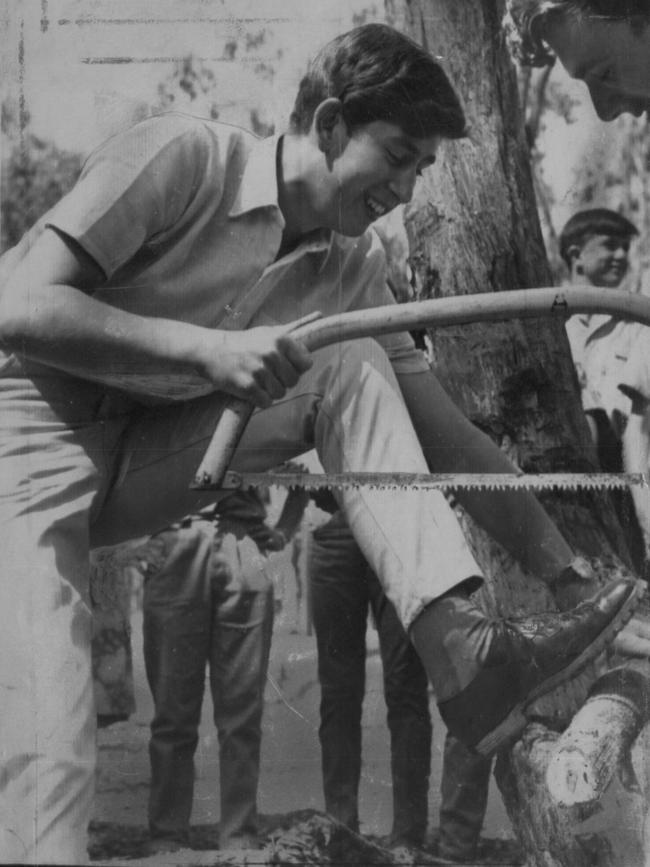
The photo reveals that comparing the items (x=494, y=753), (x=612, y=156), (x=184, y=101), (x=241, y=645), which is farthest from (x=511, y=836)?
(x=184, y=101)

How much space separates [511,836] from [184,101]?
2454 millimetres

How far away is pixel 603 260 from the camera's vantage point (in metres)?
4.40

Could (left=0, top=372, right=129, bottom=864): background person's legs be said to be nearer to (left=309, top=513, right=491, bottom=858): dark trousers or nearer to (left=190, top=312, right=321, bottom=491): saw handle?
(left=190, top=312, right=321, bottom=491): saw handle

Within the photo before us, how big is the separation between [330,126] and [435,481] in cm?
112

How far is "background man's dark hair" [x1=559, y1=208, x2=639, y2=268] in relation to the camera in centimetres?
435

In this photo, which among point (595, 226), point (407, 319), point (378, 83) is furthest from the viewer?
point (595, 226)

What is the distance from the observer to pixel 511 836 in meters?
4.25

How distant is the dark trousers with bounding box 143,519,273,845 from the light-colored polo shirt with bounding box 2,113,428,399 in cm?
51

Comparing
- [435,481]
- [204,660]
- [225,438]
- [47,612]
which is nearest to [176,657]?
[204,660]

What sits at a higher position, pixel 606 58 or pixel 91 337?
pixel 606 58

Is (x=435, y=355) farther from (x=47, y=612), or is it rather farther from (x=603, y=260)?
(x=47, y=612)

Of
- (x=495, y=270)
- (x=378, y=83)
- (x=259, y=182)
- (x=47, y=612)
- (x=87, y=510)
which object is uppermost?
(x=378, y=83)

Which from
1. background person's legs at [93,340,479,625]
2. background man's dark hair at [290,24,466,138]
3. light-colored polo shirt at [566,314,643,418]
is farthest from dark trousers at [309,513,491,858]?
background man's dark hair at [290,24,466,138]

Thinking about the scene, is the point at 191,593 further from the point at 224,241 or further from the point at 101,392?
the point at 224,241
